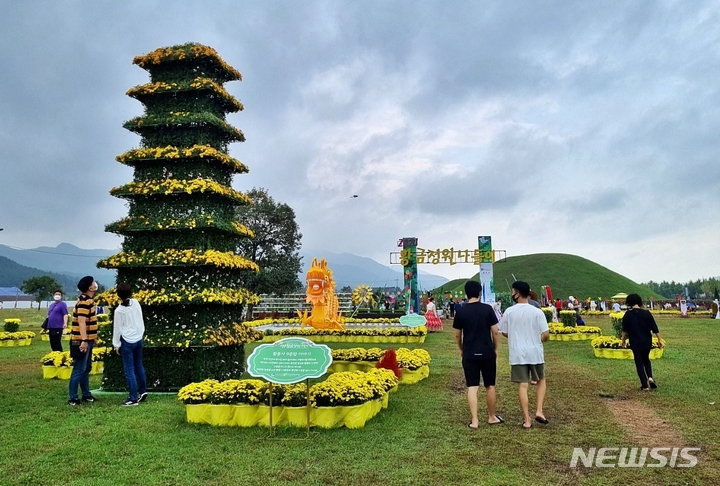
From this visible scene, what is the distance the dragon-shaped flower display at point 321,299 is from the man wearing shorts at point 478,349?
16.9 meters

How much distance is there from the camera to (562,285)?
68875 millimetres

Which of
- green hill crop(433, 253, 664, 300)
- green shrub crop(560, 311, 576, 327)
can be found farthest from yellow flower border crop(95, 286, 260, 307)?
green hill crop(433, 253, 664, 300)

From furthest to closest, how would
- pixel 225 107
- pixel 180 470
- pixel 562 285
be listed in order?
pixel 562 285
pixel 225 107
pixel 180 470

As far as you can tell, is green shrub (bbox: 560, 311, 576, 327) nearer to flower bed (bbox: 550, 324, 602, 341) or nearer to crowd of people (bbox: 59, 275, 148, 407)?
flower bed (bbox: 550, 324, 602, 341)

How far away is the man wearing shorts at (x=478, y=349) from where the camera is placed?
678 centimetres

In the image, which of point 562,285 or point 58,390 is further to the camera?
point 562,285

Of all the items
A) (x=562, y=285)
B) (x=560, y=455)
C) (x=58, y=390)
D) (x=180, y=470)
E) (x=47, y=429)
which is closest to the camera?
(x=180, y=470)

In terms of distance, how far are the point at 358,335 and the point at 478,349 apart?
50.9 feet

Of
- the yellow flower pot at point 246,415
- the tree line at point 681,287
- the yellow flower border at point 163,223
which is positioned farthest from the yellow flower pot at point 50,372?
the tree line at point 681,287

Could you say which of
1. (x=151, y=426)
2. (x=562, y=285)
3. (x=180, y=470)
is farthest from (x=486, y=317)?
(x=562, y=285)

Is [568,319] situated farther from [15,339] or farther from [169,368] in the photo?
[15,339]

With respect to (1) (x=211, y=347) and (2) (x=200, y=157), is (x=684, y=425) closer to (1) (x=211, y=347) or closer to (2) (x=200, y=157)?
(1) (x=211, y=347)

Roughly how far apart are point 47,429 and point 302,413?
3295mm

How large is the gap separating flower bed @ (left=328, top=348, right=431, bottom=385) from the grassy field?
679 mm
